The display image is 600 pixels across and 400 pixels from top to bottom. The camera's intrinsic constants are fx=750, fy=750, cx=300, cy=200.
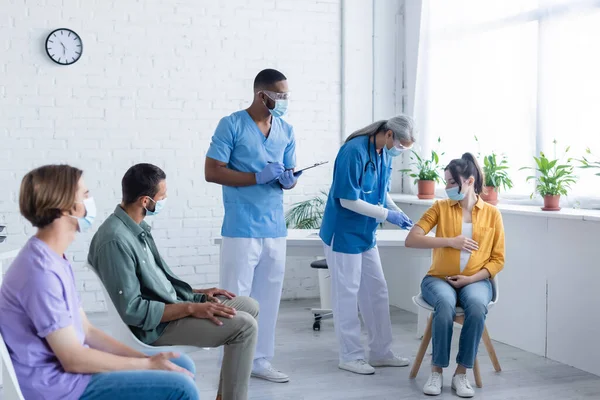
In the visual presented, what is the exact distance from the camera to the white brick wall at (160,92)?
15.6 ft

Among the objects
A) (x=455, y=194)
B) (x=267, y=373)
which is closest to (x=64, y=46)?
(x=267, y=373)

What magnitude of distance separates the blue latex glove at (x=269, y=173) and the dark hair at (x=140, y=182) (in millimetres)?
847

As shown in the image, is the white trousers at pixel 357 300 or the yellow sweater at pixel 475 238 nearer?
the yellow sweater at pixel 475 238

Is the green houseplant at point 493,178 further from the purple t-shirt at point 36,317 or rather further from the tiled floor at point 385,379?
the purple t-shirt at point 36,317

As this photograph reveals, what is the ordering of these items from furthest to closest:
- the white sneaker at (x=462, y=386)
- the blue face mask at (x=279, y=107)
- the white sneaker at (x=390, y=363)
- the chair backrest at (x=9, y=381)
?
the white sneaker at (x=390, y=363), the blue face mask at (x=279, y=107), the white sneaker at (x=462, y=386), the chair backrest at (x=9, y=381)

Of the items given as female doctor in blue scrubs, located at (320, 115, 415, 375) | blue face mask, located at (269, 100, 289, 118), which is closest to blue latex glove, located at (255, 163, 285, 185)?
blue face mask, located at (269, 100, 289, 118)

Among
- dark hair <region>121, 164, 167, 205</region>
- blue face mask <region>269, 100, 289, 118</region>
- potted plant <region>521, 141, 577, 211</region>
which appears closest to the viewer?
dark hair <region>121, 164, 167, 205</region>

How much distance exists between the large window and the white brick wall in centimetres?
76

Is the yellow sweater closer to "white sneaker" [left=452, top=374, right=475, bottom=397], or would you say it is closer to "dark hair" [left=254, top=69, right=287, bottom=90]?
"white sneaker" [left=452, top=374, right=475, bottom=397]

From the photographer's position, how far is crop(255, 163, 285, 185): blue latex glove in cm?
329

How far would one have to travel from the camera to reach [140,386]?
71.2 inches

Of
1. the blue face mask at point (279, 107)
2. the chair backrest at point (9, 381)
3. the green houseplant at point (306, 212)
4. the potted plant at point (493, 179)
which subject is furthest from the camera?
the green houseplant at point (306, 212)

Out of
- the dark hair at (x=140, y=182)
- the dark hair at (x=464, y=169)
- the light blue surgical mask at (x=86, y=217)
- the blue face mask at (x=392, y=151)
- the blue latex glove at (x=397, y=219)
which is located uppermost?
the blue face mask at (x=392, y=151)

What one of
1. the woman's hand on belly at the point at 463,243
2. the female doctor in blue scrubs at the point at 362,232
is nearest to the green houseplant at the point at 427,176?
the female doctor in blue scrubs at the point at 362,232
